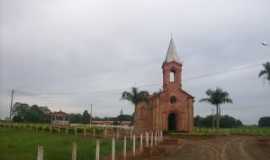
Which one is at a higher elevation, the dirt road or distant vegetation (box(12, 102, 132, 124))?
distant vegetation (box(12, 102, 132, 124))

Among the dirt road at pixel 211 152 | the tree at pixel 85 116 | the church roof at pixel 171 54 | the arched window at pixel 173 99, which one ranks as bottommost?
the dirt road at pixel 211 152

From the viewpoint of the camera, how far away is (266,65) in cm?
4619

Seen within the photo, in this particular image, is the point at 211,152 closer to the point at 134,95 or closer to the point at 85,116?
the point at 134,95

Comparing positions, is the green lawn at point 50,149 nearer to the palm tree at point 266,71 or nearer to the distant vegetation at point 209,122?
the palm tree at point 266,71

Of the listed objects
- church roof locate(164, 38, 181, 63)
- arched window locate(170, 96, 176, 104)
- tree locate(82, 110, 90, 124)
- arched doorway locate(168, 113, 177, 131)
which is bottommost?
arched doorway locate(168, 113, 177, 131)

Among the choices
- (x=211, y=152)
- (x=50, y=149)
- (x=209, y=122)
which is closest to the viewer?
(x=50, y=149)

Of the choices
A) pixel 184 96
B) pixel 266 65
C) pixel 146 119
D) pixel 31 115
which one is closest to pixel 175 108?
pixel 184 96

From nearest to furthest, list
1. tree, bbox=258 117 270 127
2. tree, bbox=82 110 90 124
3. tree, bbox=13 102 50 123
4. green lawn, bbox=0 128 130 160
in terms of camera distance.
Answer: green lawn, bbox=0 128 130 160
tree, bbox=13 102 50 123
tree, bbox=82 110 90 124
tree, bbox=258 117 270 127

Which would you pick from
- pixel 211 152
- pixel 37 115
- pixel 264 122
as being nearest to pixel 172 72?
pixel 211 152

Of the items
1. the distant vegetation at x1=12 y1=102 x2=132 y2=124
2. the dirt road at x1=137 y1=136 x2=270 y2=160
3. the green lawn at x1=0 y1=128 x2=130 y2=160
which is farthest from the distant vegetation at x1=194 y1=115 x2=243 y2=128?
the green lawn at x1=0 y1=128 x2=130 y2=160

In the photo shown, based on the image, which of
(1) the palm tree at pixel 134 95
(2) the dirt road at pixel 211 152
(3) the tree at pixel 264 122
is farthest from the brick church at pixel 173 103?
(3) the tree at pixel 264 122

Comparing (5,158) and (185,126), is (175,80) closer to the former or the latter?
(185,126)

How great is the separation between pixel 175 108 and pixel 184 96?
2.09 meters

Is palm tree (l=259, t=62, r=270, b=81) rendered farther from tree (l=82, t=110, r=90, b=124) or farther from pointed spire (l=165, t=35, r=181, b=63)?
tree (l=82, t=110, r=90, b=124)
